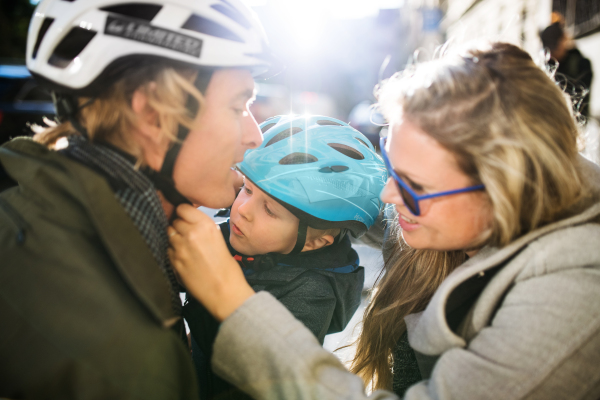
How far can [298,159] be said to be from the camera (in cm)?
256

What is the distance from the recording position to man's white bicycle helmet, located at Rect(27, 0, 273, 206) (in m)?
1.58

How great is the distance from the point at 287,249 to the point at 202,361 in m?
0.87

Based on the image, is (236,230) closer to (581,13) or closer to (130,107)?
(130,107)

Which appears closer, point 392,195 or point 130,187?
point 130,187

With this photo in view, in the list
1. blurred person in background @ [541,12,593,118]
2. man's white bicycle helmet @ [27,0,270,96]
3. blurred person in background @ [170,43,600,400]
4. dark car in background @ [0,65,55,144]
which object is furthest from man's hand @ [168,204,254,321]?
dark car in background @ [0,65,55,144]

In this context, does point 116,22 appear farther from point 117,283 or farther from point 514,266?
point 514,266

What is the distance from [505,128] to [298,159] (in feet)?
4.40

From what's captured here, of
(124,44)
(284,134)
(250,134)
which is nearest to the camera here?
(124,44)

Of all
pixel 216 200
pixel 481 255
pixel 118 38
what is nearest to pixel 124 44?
pixel 118 38

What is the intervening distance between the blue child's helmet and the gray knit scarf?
3.10ft

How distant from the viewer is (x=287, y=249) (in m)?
2.61

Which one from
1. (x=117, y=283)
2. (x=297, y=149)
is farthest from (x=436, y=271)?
(x=117, y=283)

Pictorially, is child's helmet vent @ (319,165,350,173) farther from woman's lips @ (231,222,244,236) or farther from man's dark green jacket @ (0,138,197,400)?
man's dark green jacket @ (0,138,197,400)

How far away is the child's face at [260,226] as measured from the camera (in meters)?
2.50
